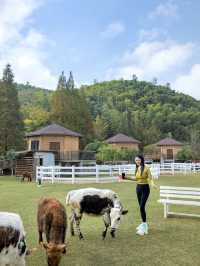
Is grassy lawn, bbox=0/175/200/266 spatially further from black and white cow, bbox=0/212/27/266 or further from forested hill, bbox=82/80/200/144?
forested hill, bbox=82/80/200/144

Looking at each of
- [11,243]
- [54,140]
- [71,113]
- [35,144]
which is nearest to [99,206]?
[11,243]

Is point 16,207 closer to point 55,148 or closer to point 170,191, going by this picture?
point 170,191

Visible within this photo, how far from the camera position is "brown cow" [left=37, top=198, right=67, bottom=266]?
4.92m

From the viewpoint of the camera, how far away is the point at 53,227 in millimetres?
5520

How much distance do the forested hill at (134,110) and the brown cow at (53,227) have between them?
181 ft

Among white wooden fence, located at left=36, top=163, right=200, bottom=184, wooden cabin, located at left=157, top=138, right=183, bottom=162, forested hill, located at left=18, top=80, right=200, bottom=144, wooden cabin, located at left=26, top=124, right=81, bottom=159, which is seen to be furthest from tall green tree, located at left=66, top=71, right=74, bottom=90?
white wooden fence, located at left=36, top=163, right=200, bottom=184

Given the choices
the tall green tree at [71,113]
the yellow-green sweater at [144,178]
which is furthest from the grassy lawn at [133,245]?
the tall green tree at [71,113]

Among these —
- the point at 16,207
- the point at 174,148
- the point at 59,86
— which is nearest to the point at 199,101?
the point at 174,148

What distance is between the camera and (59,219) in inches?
226

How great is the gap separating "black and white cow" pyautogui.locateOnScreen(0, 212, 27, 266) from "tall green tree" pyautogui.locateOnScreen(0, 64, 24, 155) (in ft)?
129

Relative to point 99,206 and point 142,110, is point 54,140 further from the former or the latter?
point 142,110

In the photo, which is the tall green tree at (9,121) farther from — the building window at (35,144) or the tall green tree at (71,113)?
the tall green tree at (71,113)

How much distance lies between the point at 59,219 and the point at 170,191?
5963 mm

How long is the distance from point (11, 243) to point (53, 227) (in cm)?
117
